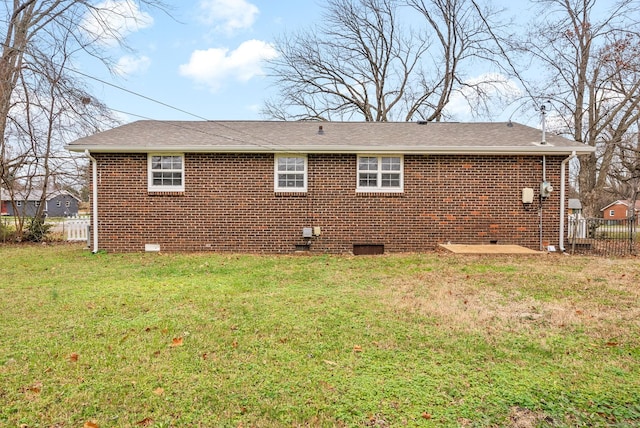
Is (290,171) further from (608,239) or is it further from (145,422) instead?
(608,239)

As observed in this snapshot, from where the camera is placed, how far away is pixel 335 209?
1034cm

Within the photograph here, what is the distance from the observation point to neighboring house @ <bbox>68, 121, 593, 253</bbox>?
10242mm

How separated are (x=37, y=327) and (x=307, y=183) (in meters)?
7.08

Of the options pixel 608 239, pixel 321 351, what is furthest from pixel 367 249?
pixel 608 239

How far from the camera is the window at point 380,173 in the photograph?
10.4m

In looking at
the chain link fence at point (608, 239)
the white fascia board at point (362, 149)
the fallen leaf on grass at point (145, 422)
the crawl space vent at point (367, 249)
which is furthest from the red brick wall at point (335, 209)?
the fallen leaf on grass at point (145, 422)

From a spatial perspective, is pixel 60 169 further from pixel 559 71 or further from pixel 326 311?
pixel 559 71

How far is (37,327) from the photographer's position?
4.11 m

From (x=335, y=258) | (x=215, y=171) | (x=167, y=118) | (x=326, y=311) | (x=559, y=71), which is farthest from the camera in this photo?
(x=559, y=71)

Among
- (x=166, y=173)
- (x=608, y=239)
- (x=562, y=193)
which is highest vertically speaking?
(x=166, y=173)

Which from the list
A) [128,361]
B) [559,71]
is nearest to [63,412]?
[128,361]

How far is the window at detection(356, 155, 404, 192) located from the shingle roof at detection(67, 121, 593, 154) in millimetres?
396

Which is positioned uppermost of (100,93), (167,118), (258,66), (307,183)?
(258,66)

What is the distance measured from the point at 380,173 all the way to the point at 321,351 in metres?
7.50
